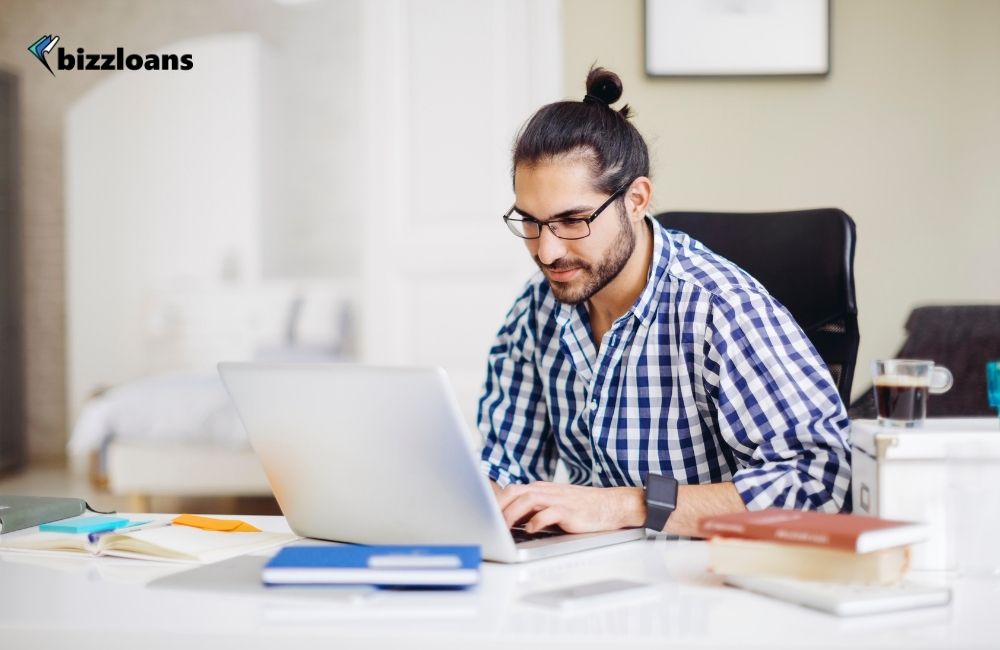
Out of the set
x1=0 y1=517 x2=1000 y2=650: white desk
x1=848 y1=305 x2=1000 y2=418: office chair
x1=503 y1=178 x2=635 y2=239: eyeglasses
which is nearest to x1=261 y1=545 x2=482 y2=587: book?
x1=0 y1=517 x2=1000 y2=650: white desk

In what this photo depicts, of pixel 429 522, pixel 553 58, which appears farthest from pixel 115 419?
pixel 429 522

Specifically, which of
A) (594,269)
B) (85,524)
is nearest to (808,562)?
(594,269)

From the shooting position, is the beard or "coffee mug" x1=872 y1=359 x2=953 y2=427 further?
the beard

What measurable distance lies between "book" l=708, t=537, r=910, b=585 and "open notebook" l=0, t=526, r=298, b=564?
50cm

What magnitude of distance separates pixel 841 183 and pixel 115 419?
2960 millimetres

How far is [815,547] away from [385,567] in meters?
0.36

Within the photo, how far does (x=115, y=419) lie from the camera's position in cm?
405

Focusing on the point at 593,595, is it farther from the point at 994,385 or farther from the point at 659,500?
the point at 994,385

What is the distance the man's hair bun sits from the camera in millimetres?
1547

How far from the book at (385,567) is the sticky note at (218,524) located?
30 centimetres

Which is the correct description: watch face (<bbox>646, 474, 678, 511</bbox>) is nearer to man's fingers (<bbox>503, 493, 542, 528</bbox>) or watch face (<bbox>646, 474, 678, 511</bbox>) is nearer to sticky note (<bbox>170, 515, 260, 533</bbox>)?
man's fingers (<bbox>503, 493, 542, 528</bbox>)

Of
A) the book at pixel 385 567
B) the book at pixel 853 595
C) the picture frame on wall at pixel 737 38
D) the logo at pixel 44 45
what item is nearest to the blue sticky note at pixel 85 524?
the book at pixel 385 567

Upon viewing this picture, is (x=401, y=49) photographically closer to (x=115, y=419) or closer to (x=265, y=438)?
(x=115, y=419)

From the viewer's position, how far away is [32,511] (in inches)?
46.7
